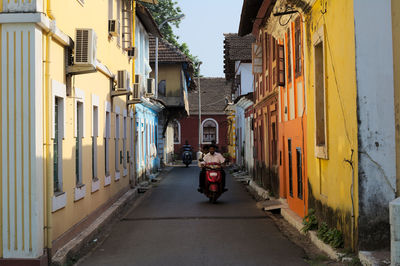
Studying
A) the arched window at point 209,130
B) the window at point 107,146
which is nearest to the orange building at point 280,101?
the window at point 107,146

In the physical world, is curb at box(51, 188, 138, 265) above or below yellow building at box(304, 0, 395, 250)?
below

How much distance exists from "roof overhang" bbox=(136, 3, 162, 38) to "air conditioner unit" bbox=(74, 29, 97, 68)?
10.8 m

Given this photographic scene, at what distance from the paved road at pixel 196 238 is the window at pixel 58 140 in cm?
136

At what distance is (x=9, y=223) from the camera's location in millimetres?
7566

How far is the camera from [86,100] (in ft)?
37.8

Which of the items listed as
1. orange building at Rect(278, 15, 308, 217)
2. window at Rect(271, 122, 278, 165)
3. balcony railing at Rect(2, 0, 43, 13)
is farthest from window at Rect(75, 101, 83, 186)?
window at Rect(271, 122, 278, 165)

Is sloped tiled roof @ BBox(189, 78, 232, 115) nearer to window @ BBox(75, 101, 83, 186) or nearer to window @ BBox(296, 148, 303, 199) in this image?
window @ BBox(296, 148, 303, 199)

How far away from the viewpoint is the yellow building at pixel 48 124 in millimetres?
7527

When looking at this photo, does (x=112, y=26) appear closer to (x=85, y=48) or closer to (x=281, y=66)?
(x=281, y=66)

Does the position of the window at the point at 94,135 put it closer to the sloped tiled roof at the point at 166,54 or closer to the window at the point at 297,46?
the window at the point at 297,46

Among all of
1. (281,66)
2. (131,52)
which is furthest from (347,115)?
(131,52)

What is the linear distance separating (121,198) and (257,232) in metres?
6.20

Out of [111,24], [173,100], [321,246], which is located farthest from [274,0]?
[173,100]

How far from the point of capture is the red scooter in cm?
1648
